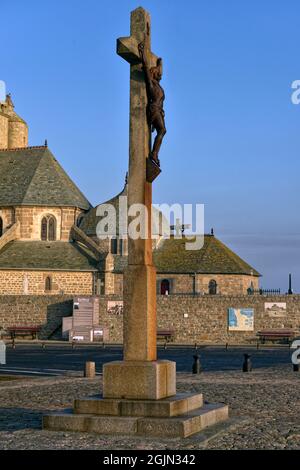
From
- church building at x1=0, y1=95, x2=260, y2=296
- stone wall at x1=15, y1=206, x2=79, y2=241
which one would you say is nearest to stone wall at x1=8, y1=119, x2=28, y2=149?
church building at x1=0, y1=95, x2=260, y2=296

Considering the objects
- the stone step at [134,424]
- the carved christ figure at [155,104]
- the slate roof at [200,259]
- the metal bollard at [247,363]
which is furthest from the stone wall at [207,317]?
the stone step at [134,424]

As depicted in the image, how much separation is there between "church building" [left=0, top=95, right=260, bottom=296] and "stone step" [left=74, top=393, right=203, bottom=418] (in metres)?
45.2

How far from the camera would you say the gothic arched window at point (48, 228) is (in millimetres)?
61469

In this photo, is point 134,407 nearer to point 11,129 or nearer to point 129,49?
point 129,49

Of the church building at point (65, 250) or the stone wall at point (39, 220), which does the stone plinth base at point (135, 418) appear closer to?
the church building at point (65, 250)

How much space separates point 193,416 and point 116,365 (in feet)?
4.41

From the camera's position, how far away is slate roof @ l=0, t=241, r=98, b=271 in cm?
5672

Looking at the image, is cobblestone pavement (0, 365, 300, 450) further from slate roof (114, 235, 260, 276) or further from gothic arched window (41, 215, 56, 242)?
gothic arched window (41, 215, 56, 242)

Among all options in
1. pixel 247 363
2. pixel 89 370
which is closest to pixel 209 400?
pixel 89 370

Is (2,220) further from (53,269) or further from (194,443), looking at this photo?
(194,443)

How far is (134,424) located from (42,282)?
46.7m

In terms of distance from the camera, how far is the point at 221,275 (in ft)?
197

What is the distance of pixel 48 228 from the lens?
6181 centimetres
